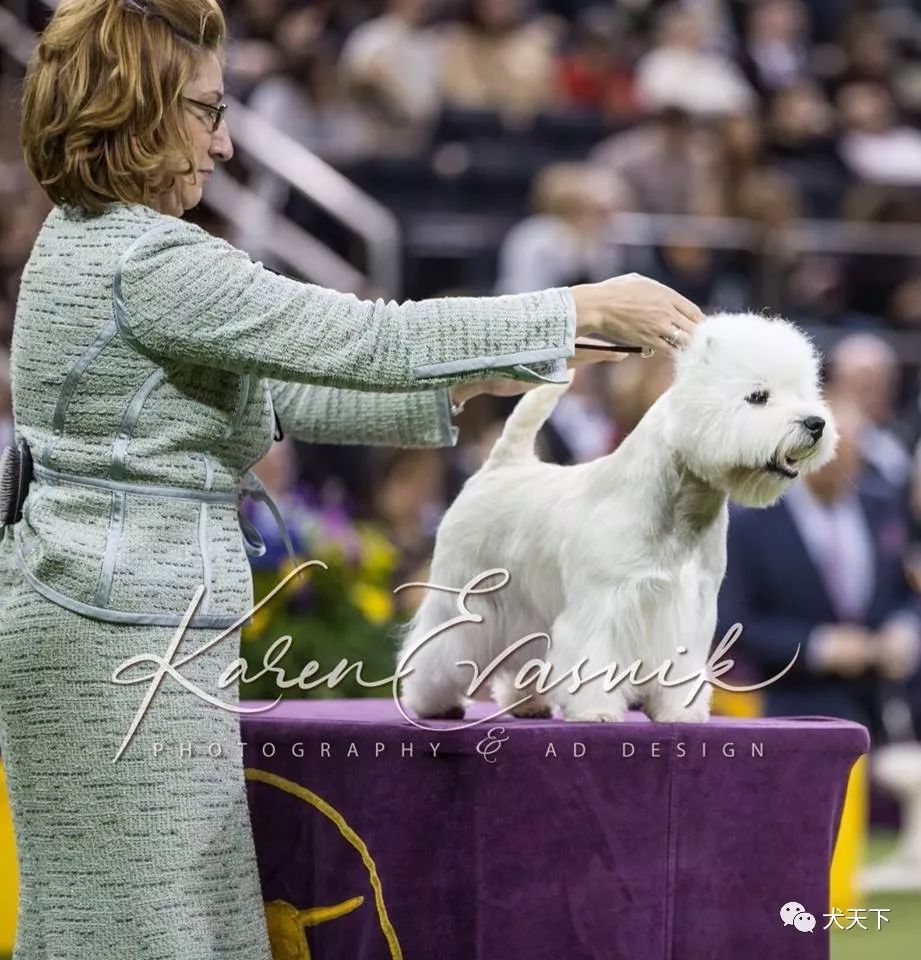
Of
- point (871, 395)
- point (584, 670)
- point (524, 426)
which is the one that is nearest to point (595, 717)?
point (584, 670)

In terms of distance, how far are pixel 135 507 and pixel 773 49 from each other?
761 centimetres

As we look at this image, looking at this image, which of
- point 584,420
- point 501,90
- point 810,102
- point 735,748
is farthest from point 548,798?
point 810,102

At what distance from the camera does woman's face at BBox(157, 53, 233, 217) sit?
2.04 m

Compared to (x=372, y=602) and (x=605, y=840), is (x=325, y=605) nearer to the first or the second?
(x=372, y=602)

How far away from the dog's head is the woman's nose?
1.96 feet

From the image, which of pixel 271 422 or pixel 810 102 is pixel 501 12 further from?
pixel 271 422

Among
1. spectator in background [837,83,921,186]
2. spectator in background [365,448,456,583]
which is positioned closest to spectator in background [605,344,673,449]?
spectator in background [365,448,456,583]

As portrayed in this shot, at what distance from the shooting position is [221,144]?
2.10m

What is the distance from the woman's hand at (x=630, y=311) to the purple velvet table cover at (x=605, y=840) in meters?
0.47

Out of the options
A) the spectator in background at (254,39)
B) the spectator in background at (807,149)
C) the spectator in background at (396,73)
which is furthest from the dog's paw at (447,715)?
the spectator in background at (807,149)

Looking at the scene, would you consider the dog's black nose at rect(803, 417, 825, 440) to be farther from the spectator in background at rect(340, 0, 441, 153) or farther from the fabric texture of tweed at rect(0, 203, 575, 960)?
the spectator in background at rect(340, 0, 441, 153)

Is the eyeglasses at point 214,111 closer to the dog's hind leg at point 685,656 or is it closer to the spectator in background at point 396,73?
the dog's hind leg at point 685,656

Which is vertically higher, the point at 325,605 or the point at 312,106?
the point at 312,106

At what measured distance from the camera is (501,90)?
783 centimetres
